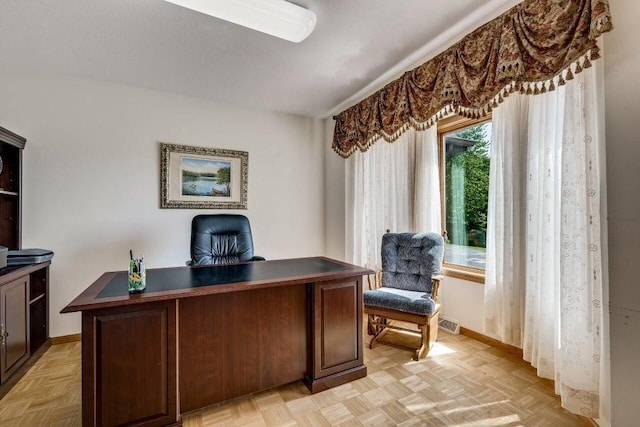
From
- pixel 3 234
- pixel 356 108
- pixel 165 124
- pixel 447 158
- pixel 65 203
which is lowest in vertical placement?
pixel 3 234

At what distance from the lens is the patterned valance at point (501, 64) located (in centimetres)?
150

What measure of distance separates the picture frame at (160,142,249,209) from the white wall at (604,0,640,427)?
320cm

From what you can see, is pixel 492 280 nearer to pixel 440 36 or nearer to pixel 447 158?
pixel 447 158

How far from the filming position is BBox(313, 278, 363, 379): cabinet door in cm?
189

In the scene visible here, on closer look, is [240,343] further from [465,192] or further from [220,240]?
[465,192]

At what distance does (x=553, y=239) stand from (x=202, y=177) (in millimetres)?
3302

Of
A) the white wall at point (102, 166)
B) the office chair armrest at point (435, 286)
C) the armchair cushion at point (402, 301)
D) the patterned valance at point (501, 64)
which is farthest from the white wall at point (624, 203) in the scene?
the white wall at point (102, 166)

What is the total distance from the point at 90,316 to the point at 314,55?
7.77ft

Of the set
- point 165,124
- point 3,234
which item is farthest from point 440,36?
point 3,234

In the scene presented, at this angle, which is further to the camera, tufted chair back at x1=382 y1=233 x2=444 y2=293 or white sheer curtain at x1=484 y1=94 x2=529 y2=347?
tufted chair back at x1=382 y1=233 x2=444 y2=293

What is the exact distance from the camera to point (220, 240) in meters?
2.76

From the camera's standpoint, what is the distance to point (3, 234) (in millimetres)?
2406

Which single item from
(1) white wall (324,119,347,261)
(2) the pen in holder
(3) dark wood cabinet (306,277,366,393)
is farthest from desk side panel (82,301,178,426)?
(1) white wall (324,119,347,261)

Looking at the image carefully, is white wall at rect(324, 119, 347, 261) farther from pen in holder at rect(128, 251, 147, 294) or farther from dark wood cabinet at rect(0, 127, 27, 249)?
dark wood cabinet at rect(0, 127, 27, 249)
